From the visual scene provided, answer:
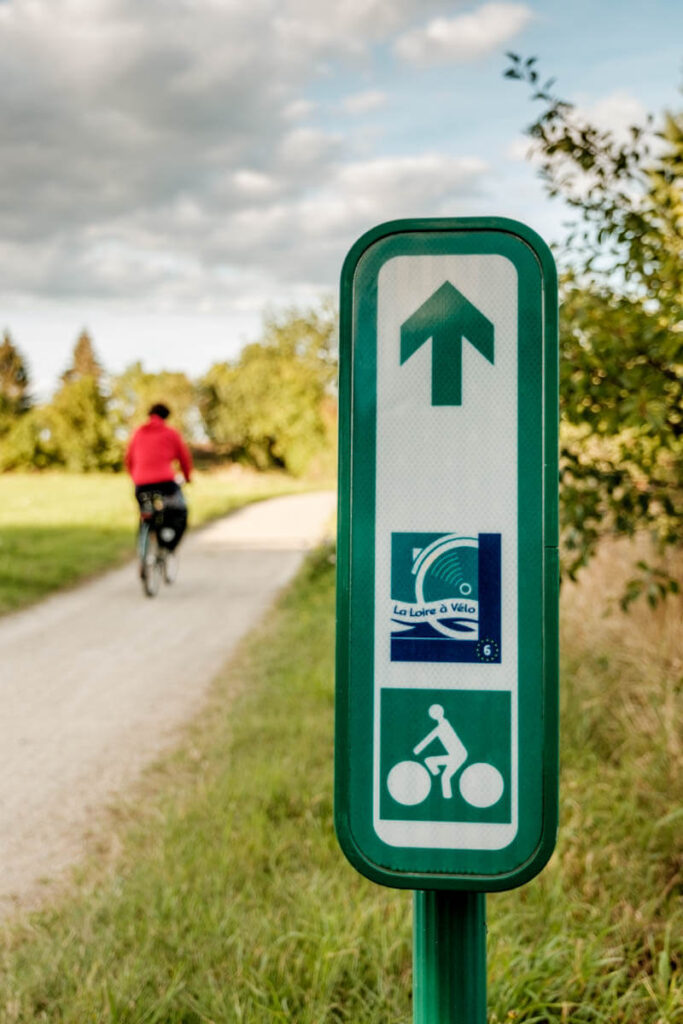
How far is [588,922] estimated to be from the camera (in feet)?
8.56

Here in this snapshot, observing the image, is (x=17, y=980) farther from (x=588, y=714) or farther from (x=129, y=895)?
(x=588, y=714)

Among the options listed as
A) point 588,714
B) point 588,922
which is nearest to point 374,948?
point 588,922

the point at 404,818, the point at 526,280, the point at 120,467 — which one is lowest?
the point at 404,818

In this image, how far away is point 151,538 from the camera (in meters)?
9.89

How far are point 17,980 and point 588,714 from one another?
108 inches

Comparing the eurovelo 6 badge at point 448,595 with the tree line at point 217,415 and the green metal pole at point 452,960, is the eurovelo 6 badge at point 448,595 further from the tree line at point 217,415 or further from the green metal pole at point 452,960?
the tree line at point 217,415

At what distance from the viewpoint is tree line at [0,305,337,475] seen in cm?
5209

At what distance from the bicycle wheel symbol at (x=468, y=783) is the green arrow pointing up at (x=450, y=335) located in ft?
1.63

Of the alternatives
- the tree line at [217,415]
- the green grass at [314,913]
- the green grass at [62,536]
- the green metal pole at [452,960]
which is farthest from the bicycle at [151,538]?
the tree line at [217,415]

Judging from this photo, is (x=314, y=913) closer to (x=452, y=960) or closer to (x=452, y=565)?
(x=452, y=960)

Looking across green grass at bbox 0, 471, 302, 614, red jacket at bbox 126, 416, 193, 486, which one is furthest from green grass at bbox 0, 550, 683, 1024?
green grass at bbox 0, 471, 302, 614

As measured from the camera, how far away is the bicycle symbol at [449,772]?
1288 millimetres

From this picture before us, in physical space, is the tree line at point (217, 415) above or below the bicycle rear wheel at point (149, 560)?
above

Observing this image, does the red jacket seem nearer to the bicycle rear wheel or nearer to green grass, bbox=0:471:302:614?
the bicycle rear wheel
